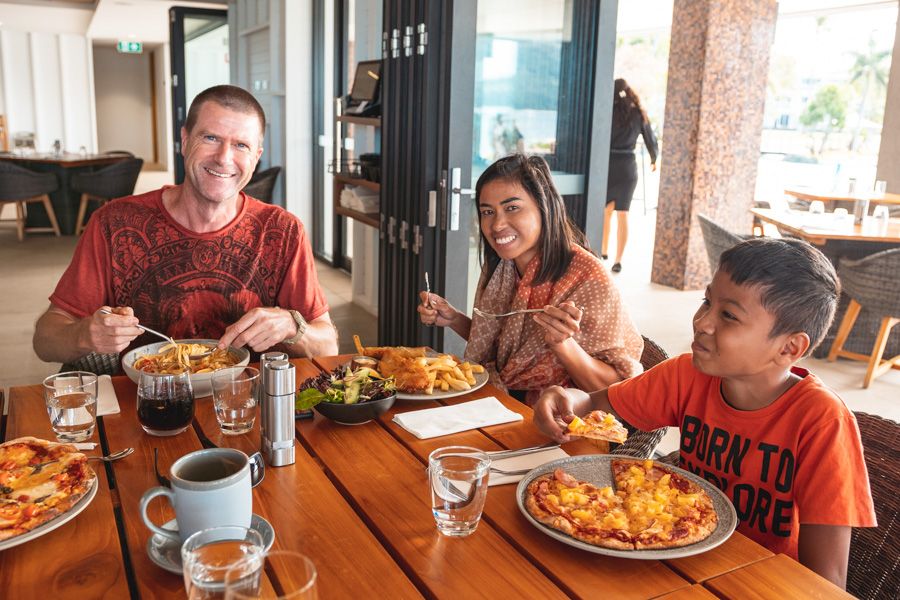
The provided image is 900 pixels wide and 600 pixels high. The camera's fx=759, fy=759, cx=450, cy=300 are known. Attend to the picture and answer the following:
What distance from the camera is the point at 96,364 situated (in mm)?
2166

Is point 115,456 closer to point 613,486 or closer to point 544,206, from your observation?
point 613,486

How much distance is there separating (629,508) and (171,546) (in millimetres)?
670

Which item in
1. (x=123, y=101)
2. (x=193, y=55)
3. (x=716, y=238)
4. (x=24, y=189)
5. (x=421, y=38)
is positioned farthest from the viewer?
(x=123, y=101)

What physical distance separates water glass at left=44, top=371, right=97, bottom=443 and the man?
70 centimetres

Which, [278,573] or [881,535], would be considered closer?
[278,573]

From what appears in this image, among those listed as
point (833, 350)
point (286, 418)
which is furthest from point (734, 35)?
point (286, 418)

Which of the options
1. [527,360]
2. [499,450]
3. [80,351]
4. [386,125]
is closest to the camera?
[499,450]

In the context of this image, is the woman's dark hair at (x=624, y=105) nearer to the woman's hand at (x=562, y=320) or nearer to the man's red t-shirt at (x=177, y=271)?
the man's red t-shirt at (x=177, y=271)

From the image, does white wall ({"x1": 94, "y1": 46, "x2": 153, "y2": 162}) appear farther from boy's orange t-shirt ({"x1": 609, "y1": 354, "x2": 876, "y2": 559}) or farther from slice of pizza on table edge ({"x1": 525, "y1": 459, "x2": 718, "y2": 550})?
slice of pizza on table edge ({"x1": 525, "y1": 459, "x2": 718, "y2": 550})

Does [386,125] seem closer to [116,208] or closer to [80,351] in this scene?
[116,208]

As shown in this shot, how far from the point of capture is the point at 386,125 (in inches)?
151

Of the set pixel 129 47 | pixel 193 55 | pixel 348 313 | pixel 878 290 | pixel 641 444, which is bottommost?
pixel 348 313

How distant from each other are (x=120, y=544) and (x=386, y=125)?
3.03m

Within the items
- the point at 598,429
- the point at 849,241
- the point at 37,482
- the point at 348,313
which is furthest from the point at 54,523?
the point at 849,241
